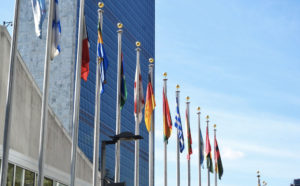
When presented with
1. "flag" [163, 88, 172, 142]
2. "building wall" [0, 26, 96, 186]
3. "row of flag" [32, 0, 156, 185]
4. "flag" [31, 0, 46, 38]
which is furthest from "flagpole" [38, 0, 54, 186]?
"flag" [163, 88, 172, 142]

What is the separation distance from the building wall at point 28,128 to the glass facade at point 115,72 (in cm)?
7587

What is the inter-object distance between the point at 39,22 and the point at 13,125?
18.4 ft

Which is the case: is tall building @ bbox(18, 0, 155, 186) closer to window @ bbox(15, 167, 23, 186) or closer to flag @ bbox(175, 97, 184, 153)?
flag @ bbox(175, 97, 184, 153)

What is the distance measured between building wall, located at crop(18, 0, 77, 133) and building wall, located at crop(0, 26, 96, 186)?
247ft

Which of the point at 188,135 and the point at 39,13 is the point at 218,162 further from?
the point at 39,13

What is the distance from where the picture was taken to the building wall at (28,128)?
25.8 m

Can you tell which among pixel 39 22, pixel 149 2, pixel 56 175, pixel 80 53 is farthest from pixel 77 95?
pixel 149 2

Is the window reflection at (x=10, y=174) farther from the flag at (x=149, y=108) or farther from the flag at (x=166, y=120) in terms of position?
the flag at (x=166, y=120)

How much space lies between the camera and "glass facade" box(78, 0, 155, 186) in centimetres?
11281

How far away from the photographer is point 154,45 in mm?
179250

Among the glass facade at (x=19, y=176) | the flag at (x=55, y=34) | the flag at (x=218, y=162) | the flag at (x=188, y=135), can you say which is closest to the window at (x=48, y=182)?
the glass facade at (x=19, y=176)

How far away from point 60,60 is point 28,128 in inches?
3418

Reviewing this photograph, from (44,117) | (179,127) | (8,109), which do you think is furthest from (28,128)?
(179,127)

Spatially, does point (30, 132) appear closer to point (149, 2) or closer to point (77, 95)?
point (77, 95)
